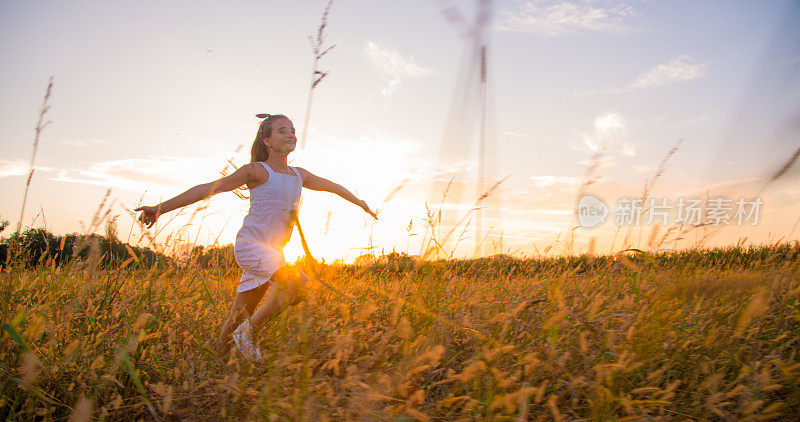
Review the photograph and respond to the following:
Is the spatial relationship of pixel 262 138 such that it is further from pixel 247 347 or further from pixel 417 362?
pixel 417 362

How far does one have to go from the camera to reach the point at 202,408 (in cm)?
164

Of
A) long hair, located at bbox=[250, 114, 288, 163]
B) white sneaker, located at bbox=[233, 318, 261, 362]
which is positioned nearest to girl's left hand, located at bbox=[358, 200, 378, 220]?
long hair, located at bbox=[250, 114, 288, 163]

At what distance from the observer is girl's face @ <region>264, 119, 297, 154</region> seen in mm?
3559

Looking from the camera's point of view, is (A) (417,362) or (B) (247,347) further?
(B) (247,347)

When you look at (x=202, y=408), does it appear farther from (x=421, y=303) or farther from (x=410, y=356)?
(x=421, y=303)

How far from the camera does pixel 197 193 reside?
2775 mm

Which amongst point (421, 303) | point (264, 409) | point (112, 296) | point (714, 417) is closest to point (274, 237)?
point (112, 296)

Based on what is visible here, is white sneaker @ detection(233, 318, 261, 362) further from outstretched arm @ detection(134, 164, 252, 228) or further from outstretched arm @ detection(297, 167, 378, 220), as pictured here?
outstretched arm @ detection(297, 167, 378, 220)

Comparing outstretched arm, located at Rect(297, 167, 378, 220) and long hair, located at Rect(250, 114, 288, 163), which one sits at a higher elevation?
long hair, located at Rect(250, 114, 288, 163)

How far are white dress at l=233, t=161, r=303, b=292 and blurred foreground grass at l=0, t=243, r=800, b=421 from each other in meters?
0.42

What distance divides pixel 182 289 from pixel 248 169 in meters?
0.97

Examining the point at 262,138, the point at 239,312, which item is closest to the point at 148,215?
the point at 239,312

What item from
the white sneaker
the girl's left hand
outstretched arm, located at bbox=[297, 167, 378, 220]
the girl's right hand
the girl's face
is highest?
the girl's face

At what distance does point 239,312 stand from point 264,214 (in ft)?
2.70
